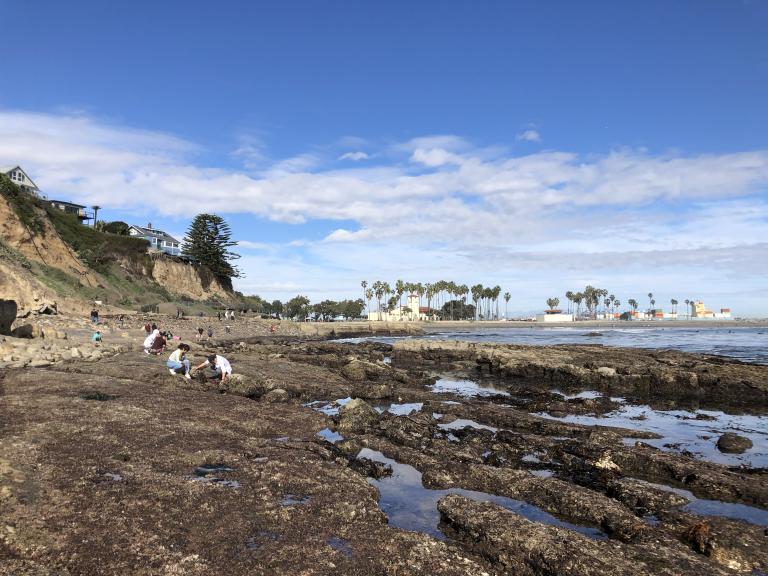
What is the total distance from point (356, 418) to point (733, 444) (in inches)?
453

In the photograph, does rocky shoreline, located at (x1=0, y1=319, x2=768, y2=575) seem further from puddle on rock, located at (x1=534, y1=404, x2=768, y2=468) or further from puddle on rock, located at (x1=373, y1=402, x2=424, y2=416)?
puddle on rock, located at (x1=534, y1=404, x2=768, y2=468)

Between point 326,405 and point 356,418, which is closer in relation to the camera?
point 356,418

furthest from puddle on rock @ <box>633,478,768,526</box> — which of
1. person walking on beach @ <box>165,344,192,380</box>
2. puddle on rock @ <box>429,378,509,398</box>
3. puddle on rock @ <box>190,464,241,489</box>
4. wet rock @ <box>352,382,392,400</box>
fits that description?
person walking on beach @ <box>165,344,192,380</box>

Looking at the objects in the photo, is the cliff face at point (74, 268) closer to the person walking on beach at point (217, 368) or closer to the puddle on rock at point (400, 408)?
the person walking on beach at point (217, 368)

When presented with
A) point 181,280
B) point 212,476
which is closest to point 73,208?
point 181,280

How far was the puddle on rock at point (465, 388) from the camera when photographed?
941 inches

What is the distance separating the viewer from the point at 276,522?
7223 millimetres

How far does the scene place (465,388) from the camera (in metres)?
26.0

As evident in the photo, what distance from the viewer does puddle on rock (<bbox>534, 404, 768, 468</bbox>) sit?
13.5m

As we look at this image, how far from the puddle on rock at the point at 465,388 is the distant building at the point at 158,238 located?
106 metres

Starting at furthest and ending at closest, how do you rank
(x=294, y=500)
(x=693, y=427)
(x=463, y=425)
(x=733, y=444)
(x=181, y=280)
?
(x=181, y=280) < (x=693, y=427) < (x=463, y=425) < (x=733, y=444) < (x=294, y=500)

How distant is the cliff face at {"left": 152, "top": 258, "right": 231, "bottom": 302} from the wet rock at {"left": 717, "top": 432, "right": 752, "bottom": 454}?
85.9m

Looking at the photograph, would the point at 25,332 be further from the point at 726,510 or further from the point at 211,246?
the point at 211,246

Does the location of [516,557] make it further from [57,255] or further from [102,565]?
[57,255]
